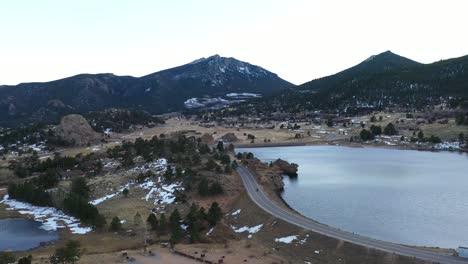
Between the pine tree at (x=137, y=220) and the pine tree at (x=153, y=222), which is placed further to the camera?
the pine tree at (x=137, y=220)

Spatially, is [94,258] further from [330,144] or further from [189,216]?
[330,144]

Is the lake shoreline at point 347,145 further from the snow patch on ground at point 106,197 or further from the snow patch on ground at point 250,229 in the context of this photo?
the snow patch on ground at point 250,229

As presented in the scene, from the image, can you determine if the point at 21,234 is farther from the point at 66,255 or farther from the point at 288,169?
the point at 288,169

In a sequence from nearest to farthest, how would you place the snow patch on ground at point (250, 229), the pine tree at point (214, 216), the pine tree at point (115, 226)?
the snow patch on ground at point (250, 229), the pine tree at point (115, 226), the pine tree at point (214, 216)

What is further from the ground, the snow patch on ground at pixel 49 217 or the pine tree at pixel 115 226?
the pine tree at pixel 115 226

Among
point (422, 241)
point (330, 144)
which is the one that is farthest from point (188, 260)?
point (330, 144)

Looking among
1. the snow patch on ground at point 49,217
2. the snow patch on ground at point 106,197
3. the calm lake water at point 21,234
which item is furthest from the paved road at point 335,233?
the calm lake water at point 21,234

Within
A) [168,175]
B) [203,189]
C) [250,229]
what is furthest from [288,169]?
[250,229]
